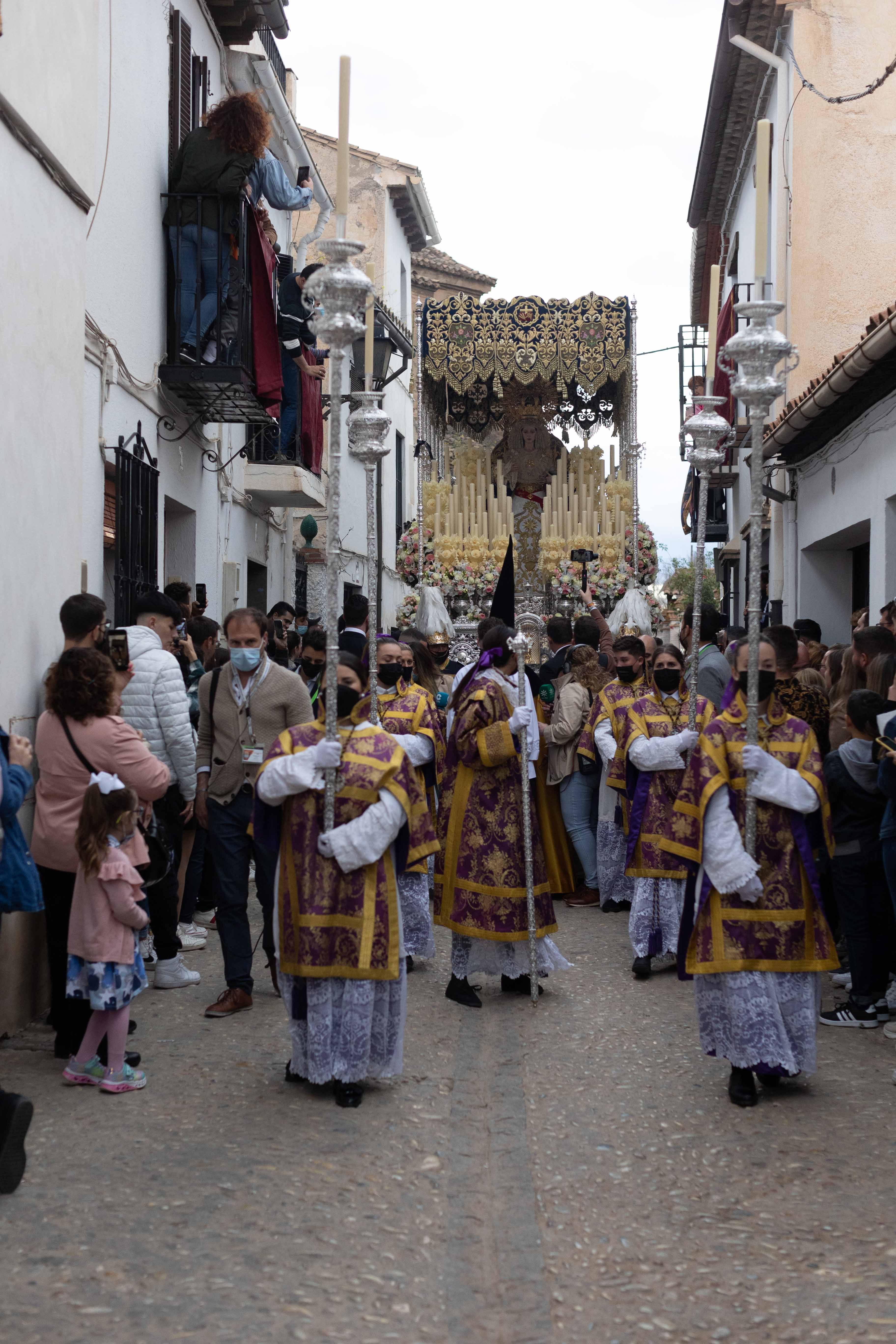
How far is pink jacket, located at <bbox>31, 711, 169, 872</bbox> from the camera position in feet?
17.0

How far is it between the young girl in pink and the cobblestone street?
13 centimetres

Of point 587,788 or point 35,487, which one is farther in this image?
point 587,788

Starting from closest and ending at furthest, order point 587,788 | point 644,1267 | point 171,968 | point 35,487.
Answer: point 644,1267, point 35,487, point 171,968, point 587,788

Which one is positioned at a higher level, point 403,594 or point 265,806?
point 403,594

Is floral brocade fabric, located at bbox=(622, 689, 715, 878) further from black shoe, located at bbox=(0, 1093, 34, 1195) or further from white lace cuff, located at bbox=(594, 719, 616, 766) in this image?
black shoe, located at bbox=(0, 1093, 34, 1195)

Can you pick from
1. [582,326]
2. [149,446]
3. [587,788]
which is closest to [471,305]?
[582,326]

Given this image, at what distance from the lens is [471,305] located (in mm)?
15172

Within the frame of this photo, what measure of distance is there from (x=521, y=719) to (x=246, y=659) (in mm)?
1282

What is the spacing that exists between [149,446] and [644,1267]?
755cm

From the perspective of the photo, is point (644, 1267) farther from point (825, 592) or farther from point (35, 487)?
point (825, 592)

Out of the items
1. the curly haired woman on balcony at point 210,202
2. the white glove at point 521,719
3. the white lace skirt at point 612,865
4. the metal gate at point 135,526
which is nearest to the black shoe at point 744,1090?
the white glove at point 521,719

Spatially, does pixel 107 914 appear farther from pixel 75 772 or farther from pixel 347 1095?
pixel 347 1095

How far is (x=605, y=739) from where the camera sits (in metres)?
8.32

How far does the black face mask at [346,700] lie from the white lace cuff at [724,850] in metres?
1.32
